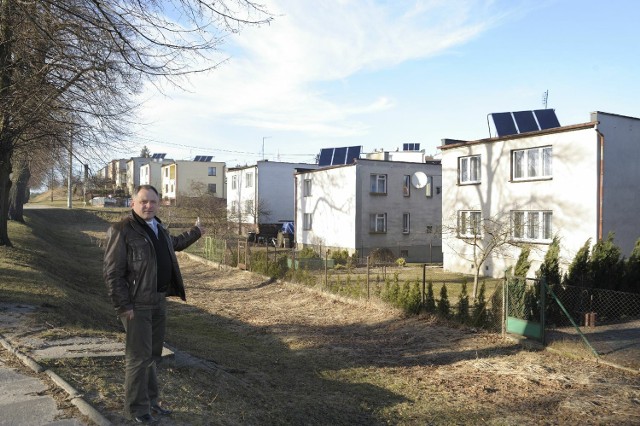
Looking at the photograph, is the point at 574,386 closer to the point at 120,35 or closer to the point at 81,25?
the point at 120,35

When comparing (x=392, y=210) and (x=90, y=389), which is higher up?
(x=392, y=210)

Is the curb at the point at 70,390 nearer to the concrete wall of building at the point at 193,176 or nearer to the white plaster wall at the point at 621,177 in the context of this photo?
the white plaster wall at the point at 621,177

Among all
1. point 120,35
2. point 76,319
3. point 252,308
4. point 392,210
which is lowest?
point 252,308

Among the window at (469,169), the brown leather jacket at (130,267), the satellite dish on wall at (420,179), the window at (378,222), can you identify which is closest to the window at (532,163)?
the window at (469,169)

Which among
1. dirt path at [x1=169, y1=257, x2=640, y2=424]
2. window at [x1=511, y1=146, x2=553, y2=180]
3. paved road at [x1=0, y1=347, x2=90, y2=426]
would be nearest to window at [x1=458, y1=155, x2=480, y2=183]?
window at [x1=511, y1=146, x2=553, y2=180]

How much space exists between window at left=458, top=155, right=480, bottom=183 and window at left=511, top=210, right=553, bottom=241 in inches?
120

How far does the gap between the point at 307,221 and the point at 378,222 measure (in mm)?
6161

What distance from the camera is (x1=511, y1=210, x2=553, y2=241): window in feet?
63.5

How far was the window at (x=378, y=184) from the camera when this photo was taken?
101 feet

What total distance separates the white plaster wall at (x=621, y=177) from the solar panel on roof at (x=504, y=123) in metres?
4.18

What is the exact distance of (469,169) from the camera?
23188 millimetres

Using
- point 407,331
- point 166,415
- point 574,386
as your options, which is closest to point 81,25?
point 166,415

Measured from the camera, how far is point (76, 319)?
30.7 ft

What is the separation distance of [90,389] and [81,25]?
6088 millimetres
